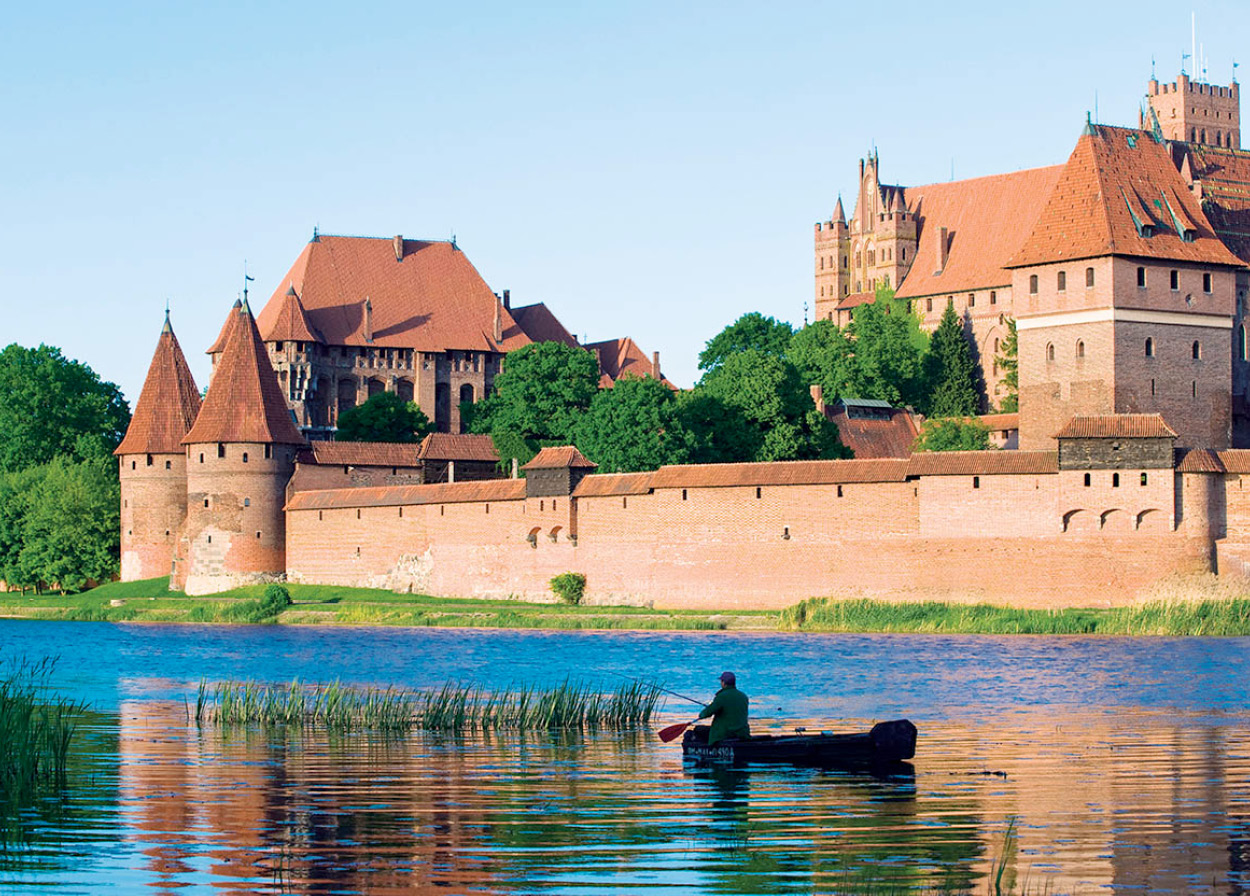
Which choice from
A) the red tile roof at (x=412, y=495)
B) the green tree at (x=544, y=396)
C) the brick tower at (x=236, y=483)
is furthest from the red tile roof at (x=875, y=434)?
the brick tower at (x=236, y=483)

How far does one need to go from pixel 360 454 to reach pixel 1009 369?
2484cm

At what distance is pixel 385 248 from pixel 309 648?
42.6m

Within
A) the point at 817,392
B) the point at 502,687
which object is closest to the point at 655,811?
the point at 502,687

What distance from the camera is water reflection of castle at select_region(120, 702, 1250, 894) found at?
12.2m

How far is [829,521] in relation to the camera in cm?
4275

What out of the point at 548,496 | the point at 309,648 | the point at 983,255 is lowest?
the point at 309,648

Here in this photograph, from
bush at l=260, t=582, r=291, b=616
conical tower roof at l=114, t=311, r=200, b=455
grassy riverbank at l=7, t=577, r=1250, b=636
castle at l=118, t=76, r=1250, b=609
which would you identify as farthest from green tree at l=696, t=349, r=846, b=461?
conical tower roof at l=114, t=311, r=200, b=455

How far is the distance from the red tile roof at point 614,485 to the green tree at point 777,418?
5.63 metres

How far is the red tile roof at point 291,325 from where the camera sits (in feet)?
236

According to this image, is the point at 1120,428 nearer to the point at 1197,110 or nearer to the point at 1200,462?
the point at 1200,462

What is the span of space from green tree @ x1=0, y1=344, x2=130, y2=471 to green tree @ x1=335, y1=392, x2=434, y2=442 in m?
8.03

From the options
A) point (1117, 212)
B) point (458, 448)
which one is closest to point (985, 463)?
point (1117, 212)

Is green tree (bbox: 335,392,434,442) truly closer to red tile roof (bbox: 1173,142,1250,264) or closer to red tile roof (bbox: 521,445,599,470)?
red tile roof (bbox: 521,445,599,470)

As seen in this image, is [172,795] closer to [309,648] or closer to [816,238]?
[309,648]
